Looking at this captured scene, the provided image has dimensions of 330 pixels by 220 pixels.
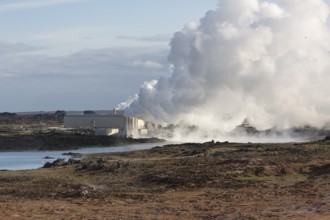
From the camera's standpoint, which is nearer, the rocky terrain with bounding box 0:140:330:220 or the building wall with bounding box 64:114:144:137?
the rocky terrain with bounding box 0:140:330:220

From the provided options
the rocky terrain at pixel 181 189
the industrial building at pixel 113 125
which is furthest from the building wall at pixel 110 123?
the rocky terrain at pixel 181 189

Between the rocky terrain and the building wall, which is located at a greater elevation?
the building wall

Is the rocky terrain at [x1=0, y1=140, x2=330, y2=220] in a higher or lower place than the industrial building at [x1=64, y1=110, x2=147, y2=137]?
lower

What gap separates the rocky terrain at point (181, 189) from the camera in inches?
903

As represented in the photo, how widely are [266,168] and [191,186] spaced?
498cm

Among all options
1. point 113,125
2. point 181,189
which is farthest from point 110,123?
point 181,189

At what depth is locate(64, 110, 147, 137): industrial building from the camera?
278 feet

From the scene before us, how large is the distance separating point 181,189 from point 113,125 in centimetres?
5916

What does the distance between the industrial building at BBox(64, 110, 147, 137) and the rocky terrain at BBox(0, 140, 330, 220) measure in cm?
3901

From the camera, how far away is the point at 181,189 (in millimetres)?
30531

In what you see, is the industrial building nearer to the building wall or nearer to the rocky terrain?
the building wall

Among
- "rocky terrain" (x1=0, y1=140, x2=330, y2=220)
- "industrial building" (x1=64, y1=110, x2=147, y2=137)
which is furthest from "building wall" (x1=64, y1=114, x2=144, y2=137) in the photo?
"rocky terrain" (x1=0, y1=140, x2=330, y2=220)

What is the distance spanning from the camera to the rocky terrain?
75.3 ft

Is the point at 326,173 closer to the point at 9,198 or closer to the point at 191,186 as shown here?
the point at 191,186
